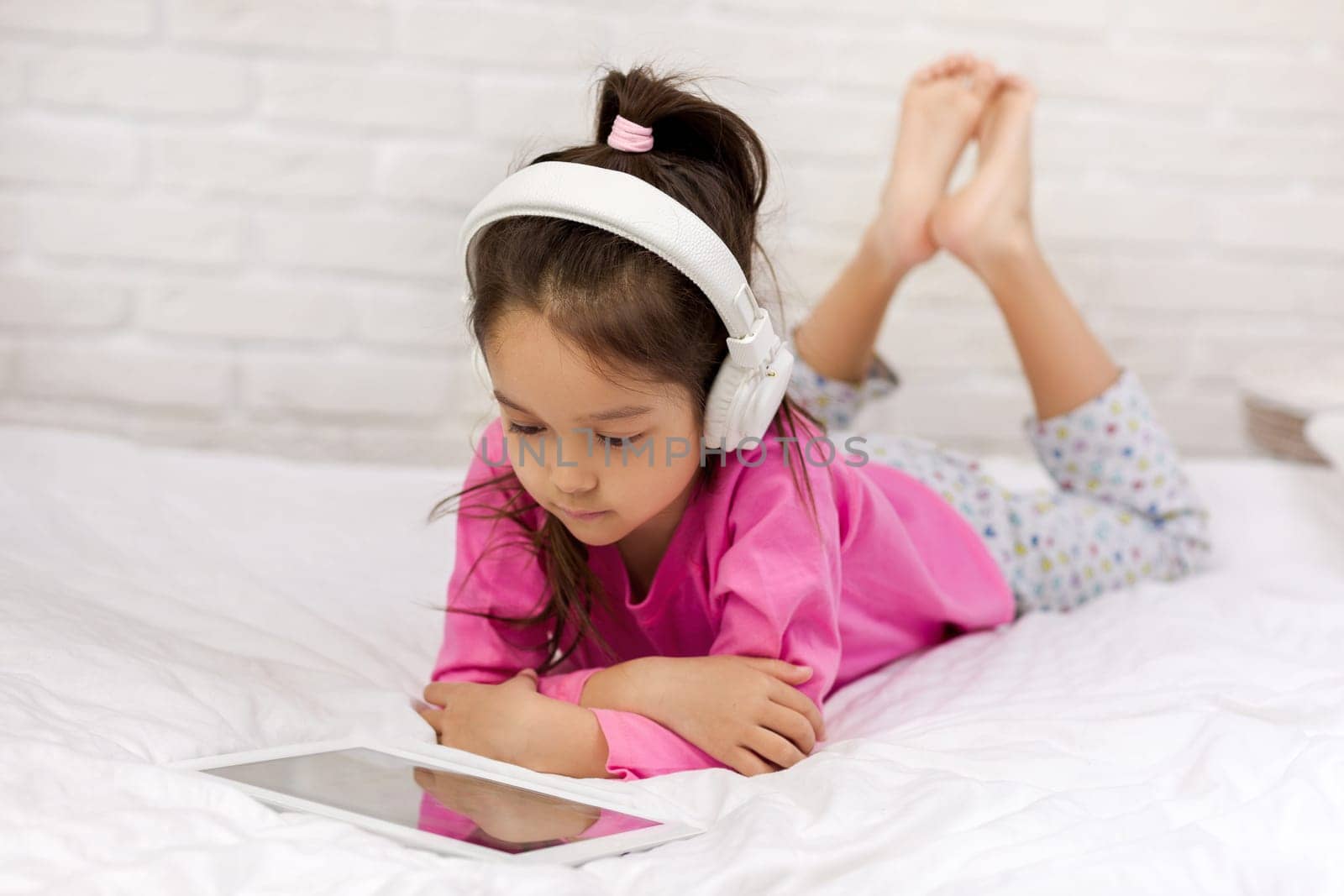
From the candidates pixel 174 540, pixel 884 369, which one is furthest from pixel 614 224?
pixel 884 369

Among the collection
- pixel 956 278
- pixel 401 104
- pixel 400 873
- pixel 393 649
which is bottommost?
pixel 393 649

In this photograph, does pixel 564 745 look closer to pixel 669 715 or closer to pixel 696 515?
pixel 669 715

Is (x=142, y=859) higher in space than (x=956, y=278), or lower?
lower

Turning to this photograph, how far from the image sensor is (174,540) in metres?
1.28

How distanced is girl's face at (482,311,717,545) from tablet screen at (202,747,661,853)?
20 centimetres

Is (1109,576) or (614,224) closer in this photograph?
(614,224)

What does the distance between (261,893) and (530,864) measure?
0.14 m

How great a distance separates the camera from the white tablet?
0.73 m

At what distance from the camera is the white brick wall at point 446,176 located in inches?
69.5

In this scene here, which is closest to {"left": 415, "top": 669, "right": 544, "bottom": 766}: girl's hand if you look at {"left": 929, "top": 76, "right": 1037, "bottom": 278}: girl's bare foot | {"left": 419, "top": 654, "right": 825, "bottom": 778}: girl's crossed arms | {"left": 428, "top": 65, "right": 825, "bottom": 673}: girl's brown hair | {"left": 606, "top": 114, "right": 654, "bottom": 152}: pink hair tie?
{"left": 419, "top": 654, "right": 825, "bottom": 778}: girl's crossed arms

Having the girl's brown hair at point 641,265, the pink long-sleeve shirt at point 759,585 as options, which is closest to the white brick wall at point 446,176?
the pink long-sleeve shirt at point 759,585

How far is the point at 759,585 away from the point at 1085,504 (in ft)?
2.05

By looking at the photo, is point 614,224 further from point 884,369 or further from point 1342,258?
point 1342,258

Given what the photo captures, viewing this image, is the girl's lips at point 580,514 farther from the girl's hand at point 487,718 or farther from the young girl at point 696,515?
the girl's hand at point 487,718
